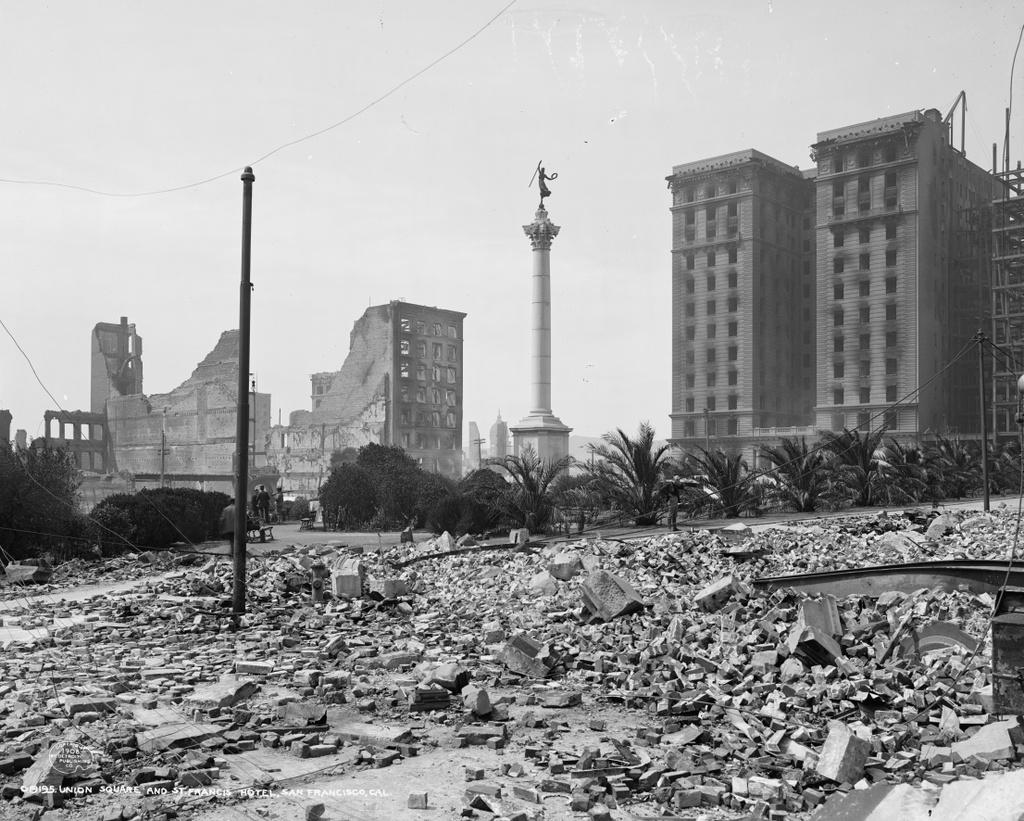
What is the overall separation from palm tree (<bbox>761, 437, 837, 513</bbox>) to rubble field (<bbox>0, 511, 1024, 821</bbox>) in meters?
8.76

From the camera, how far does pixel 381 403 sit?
209ft

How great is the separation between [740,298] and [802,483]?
4549cm

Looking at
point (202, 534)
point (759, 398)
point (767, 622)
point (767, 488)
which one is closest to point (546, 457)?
point (767, 488)

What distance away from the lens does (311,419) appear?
65.9m

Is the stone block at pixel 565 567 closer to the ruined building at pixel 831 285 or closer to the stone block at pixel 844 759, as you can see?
the stone block at pixel 844 759

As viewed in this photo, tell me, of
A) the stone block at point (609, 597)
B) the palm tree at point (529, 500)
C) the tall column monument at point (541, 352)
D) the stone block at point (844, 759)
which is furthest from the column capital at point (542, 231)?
the stone block at point (844, 759)

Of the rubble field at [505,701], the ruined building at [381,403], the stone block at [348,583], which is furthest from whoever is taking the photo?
the ruined building at [381,403]

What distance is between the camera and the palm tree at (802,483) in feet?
69.2

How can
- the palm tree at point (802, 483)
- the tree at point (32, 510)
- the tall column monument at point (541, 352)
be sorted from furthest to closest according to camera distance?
the tall column monument at point (541, 352) < the palm tree at point (802, 483) < the tree at point (32, 510)

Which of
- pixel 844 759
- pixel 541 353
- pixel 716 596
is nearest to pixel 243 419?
pixel 716 596

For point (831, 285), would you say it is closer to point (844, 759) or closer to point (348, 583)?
point (348, 583)

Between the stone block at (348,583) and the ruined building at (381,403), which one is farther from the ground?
the ruined building at (381,403)

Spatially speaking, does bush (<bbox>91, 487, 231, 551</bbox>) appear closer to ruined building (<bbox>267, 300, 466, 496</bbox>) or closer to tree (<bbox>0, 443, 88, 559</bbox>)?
tree (<bbox>0, 443, 88, 559</bbox>)

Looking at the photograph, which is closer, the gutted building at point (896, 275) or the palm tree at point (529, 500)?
the palm tree at point (529, 500)
